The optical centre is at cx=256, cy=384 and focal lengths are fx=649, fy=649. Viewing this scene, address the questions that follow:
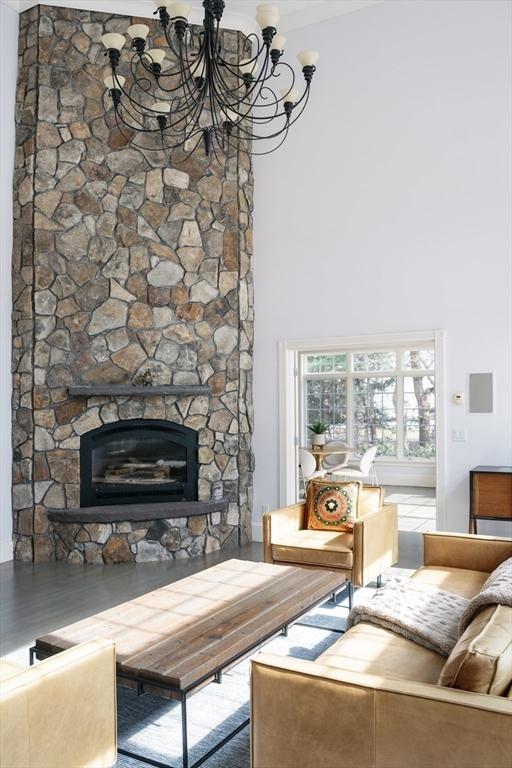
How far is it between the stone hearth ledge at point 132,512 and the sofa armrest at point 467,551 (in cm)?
258

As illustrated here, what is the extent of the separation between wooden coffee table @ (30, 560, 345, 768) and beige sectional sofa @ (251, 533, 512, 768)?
0.46m

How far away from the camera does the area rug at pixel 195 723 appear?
100 inches

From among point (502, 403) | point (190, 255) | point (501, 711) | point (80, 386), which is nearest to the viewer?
point (501, 711)

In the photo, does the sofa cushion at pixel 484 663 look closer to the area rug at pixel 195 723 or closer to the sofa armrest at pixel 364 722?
the sofa armrest at pixel 364 722

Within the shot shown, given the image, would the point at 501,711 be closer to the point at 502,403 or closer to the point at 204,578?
the point at 204,578

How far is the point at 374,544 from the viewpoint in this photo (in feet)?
14.4

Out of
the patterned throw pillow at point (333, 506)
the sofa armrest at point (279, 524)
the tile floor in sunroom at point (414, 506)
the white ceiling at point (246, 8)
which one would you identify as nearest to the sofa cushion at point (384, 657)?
the sofa armrest at point (279, 524)

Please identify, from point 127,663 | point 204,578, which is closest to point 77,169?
point 204,578

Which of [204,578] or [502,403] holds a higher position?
[502,403]

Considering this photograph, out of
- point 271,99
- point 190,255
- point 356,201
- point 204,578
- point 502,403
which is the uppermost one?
point 271,99

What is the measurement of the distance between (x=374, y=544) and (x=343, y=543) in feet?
0.69

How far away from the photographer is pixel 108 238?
232 inches

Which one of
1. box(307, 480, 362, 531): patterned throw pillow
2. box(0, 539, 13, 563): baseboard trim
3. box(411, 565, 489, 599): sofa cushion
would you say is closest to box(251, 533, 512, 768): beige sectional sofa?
box(411, 565, 489, 599): sofa cushion

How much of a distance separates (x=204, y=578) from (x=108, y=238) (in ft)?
11.4
